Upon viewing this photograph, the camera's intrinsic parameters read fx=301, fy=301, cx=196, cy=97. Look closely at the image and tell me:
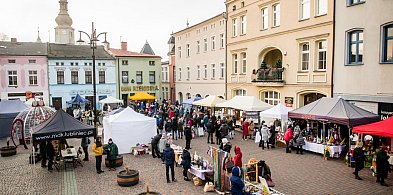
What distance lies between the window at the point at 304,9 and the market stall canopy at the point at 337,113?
704 cm

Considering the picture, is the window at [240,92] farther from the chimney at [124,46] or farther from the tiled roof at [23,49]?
the chimney at [124,46]

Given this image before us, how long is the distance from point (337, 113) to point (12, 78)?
33.4 m

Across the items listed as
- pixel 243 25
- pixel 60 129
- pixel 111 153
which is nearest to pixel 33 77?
pixel 243 25

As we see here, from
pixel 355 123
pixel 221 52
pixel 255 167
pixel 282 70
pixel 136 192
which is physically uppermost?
pixel 221 52

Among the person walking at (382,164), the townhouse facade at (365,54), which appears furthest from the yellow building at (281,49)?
the person walking at (382,164)

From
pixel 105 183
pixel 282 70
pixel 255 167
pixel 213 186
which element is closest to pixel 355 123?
pixel 255 167

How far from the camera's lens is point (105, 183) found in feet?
37.9

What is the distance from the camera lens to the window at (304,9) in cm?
1975

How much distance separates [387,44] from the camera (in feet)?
49.2

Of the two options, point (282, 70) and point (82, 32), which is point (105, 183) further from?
point (282, 70)

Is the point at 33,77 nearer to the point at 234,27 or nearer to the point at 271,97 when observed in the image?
the point at 234,27

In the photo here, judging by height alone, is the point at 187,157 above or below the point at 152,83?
below

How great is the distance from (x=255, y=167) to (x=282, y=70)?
508 inches

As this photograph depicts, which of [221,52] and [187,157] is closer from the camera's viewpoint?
[187,157]
